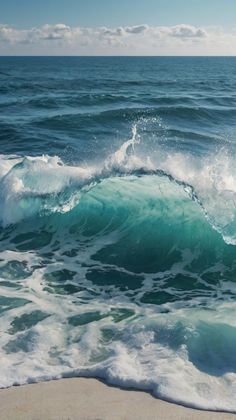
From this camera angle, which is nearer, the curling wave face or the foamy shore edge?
the foamy shore edge

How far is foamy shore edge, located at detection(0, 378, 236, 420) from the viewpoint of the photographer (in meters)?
3.56

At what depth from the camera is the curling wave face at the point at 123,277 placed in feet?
14.0

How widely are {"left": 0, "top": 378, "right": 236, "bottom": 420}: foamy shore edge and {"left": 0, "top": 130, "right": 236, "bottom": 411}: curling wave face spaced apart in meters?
0.11

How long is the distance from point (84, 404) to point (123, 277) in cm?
305

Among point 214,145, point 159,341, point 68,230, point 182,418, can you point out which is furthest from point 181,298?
point 214,145

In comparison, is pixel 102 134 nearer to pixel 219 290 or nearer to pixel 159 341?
pixel 219 290

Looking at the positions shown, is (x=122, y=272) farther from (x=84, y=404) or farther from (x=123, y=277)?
(x=84, y=404)

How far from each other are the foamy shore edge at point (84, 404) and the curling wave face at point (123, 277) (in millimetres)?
114

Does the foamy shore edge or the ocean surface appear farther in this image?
the ocean surface

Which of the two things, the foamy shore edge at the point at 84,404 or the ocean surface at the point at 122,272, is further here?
the ocean surface at the point at 122,272

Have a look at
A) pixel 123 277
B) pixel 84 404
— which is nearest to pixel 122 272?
pixel 123 277

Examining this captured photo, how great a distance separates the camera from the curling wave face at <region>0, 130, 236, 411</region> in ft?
14.0

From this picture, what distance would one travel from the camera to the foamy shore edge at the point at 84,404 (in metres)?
3.56

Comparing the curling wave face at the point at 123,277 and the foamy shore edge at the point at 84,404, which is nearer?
the foamy shore edge at the point at 84,404
